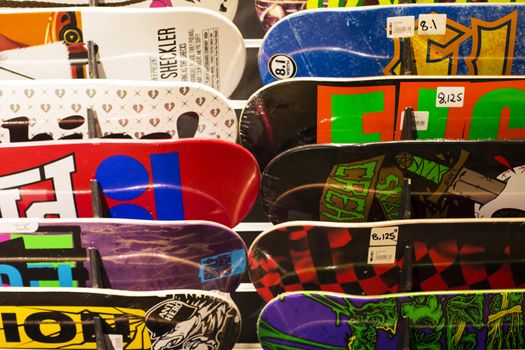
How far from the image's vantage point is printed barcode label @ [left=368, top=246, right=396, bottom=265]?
120cm

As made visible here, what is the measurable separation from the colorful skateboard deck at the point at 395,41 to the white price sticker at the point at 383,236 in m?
0.30

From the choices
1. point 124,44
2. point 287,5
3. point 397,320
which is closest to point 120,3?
point 124,44

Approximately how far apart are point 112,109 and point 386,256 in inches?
23.0

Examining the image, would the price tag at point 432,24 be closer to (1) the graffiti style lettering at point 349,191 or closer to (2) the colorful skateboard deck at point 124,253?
(1) the graffiti style lettering at point 349,191

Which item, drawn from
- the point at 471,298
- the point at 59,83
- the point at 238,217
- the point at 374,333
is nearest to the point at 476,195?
the point at 471,298

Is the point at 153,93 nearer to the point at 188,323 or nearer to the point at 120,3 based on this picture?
the point at 120,3

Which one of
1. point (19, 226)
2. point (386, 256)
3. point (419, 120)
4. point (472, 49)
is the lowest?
point (386, 256)

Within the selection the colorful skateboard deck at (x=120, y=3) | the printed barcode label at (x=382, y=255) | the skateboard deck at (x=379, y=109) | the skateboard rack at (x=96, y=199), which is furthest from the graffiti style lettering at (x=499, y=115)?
the skateboard rack at (x=96, y=199)

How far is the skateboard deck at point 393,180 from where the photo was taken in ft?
3.81

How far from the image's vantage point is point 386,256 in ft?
3.98

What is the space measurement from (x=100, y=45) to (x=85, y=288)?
457mm

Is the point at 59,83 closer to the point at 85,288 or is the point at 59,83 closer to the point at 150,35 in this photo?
Result: the point at 150,35

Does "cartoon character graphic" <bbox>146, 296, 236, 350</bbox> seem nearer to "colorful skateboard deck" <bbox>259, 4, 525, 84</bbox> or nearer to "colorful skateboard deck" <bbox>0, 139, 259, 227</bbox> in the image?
"colorful skateboard deck" <bbox>0, 139, 259, 227</bbox>

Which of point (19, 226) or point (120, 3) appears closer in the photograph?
point (19, 226)
